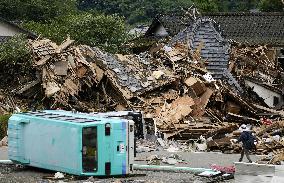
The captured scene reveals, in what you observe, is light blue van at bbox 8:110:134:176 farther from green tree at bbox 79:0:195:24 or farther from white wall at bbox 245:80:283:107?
green tree at bbox 79:0:195:24

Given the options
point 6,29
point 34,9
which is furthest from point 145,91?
point 34,9

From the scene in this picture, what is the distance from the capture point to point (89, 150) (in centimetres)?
1242

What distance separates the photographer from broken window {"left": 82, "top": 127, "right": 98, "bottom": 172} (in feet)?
40.5

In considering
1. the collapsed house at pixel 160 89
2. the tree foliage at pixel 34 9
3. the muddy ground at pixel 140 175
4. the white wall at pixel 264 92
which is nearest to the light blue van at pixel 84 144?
the muddy ground at pixel 140 175

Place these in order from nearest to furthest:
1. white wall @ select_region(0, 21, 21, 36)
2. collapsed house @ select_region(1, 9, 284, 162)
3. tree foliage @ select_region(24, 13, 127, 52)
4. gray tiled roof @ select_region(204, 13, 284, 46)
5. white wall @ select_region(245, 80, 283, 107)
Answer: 1. collapsed house @ select_region(1, 9, 284, 162)
2. white wall @ select_region(245, 80, 283, 107)
3. tree foliage @ select_region(24, 13, 127, 52)
4. gray tiled roof @ select_region(204, 13, 284, 46)
5. white wall @ select_region(0, 21, 21, 36)

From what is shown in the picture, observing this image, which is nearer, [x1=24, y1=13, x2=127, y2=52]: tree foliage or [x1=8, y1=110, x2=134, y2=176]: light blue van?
[x1=8, y1=110, x2=134, y2=176]: light blue van

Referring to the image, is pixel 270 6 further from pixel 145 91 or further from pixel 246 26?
pixel 145 91

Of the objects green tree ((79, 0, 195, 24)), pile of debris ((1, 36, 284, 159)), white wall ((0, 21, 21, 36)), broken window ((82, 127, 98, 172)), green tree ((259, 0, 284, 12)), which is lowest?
broken window ((82, 127, 98, 172))

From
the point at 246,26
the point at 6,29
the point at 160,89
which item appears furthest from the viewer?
the point at 246,26

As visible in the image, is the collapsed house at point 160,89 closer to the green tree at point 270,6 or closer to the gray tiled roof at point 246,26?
the gray tiled roof at point 246,26

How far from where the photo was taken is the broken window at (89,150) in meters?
12.3

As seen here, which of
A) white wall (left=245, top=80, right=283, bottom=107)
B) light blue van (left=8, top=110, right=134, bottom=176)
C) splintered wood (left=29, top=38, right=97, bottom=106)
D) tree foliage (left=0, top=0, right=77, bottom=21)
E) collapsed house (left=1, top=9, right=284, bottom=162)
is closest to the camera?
light blue van (left=8, top=110, right=134, bottom=176)

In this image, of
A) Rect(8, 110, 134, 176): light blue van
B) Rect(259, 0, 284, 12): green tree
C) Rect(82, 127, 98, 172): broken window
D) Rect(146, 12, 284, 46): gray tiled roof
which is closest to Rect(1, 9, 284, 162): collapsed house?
Rect(8, 110, 134, 176): light blue van

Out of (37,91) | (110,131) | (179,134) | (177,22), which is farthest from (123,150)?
(177,22)
